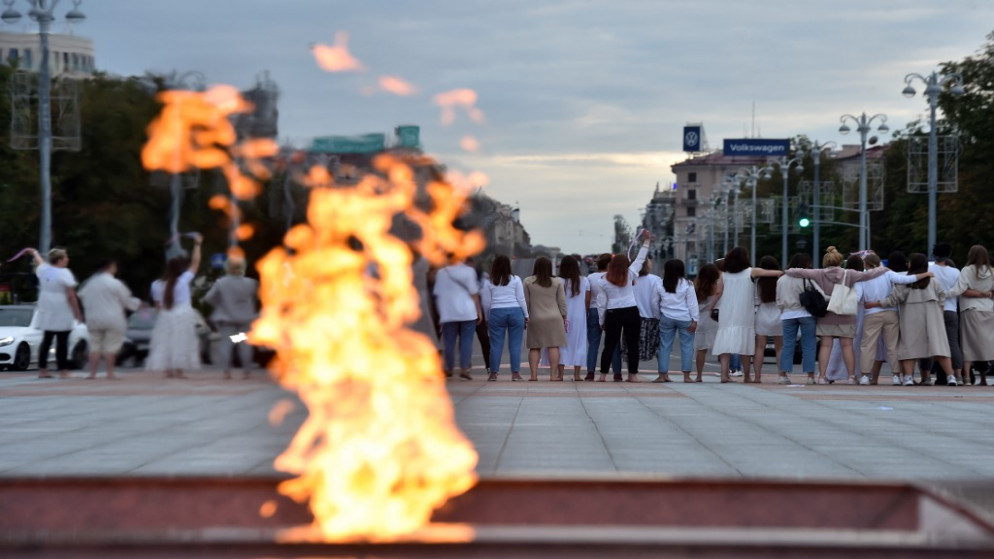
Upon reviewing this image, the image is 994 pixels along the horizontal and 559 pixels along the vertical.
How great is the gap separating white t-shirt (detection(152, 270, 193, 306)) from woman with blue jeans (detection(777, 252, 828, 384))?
743cm

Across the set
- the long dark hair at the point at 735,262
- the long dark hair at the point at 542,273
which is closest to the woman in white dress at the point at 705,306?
the long dark hair at the point at 735,262

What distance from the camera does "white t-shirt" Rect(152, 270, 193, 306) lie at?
1462 cm

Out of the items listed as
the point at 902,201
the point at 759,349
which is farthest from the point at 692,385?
the point at 902,201

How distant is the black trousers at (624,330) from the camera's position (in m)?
18.1

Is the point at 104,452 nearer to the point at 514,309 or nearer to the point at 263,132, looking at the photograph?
the point at 263,132

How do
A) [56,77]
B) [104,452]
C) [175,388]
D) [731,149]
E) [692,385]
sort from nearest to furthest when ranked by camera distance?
[104,452], [175,388], [692,385], [56,77], [731,149]

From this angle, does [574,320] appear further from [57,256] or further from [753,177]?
[753,177]

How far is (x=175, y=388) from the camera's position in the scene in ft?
55.7

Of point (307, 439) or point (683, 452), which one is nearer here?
point (683, 452)

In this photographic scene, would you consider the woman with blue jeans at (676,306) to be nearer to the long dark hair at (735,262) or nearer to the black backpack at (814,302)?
the long dark hair at (735,262)

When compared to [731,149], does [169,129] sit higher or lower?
lower

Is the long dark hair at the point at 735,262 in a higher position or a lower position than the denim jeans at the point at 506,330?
higher

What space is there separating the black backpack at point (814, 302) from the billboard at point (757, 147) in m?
134

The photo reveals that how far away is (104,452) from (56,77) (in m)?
39.0
